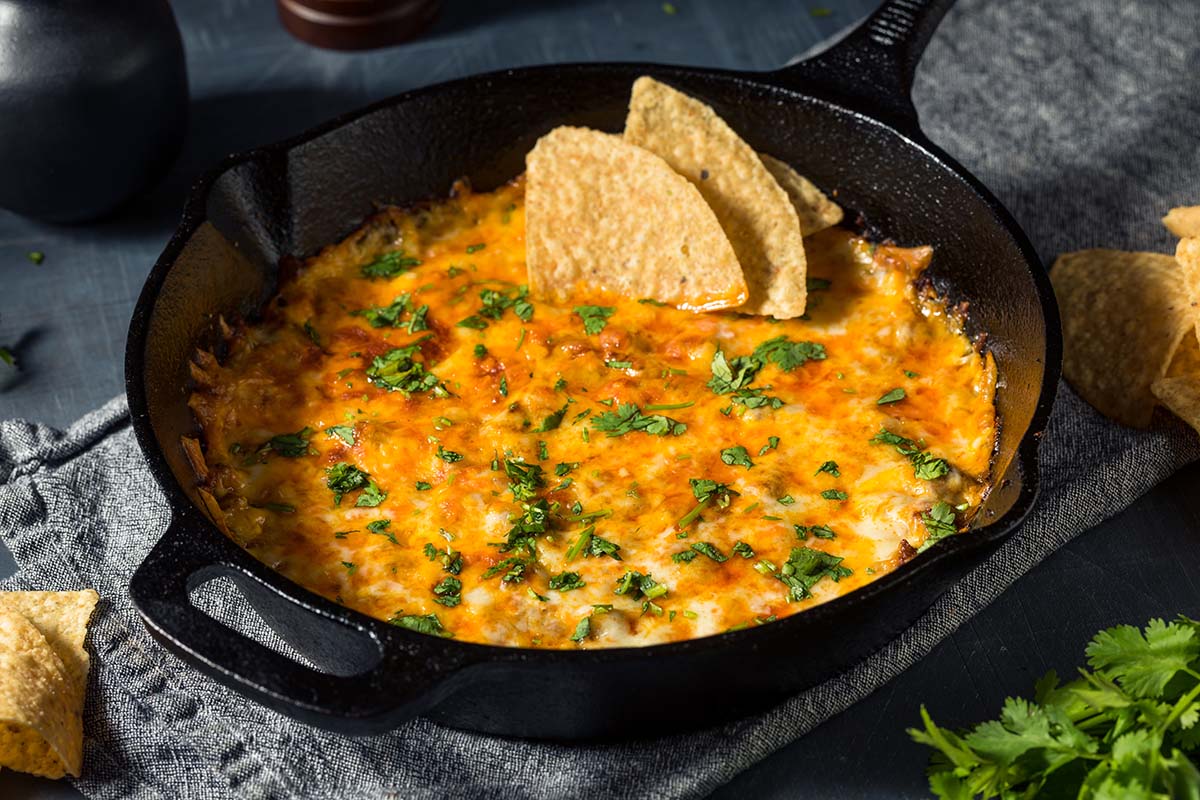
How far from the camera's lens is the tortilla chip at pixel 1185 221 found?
3.99 m

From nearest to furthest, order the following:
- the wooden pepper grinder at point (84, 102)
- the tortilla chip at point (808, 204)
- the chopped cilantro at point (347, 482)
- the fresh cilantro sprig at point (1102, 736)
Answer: the fresh cilantro sprig at point (1102, 736)
the chopped cilantro at point (347, 482)
the tortilla chip at point (808, 204)
the wooden pepper grinder at point (84, 102)

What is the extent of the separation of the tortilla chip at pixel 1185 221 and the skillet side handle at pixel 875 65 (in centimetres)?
A: 77

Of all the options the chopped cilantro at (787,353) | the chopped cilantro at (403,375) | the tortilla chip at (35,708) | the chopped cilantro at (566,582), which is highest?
the chopped cilantro at (787,353)

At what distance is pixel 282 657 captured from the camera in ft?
9.22

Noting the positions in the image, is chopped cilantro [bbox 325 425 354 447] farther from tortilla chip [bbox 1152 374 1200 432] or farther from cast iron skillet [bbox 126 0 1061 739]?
tortilla chip [bbox 1152 374 1200 432]

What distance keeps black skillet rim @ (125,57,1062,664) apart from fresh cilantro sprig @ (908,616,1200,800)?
344 millimetres

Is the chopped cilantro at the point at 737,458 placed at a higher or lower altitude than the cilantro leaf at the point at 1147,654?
lower

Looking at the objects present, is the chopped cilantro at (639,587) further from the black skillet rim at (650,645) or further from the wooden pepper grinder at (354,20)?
the wooden pepper grinder at (354,20)

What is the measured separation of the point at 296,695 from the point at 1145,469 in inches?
92.2

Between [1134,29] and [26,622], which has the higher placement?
[1134,29]

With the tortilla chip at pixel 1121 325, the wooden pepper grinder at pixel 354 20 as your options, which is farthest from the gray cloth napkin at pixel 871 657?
the wooden pepper grinder at pixel 354 20

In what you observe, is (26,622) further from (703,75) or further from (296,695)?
(703,75)

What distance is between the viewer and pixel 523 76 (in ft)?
14.1

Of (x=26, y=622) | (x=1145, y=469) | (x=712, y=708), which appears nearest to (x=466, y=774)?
(x=712, y=708)
